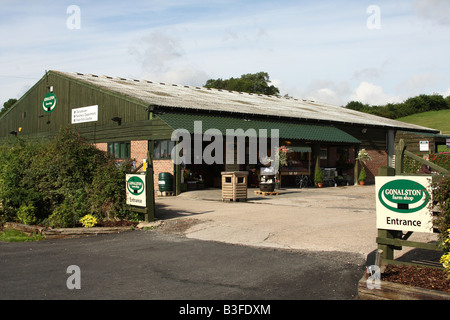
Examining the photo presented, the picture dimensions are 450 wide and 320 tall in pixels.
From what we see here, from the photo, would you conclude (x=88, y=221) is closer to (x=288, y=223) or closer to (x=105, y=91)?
(x=288, y=223)

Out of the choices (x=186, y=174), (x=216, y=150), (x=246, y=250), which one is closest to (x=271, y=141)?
(x=216, y=150)

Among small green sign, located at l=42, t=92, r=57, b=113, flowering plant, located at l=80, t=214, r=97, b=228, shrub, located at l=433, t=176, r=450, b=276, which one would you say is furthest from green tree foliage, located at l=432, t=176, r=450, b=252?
small green sign, located at l=42, t=92, r=57, b=113

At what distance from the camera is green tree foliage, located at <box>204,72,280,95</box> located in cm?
7381

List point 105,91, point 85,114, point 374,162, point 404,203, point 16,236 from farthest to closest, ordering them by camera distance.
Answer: point 374,162
point 85,114
point 105,91
point 16,236
point 404,203

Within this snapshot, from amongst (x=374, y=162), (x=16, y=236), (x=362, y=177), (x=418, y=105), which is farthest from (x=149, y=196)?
(x=418, y=105)

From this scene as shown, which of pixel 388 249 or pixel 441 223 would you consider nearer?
pixel 441 223

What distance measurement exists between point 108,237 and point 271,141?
642 inches

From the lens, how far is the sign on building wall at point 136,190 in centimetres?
1164

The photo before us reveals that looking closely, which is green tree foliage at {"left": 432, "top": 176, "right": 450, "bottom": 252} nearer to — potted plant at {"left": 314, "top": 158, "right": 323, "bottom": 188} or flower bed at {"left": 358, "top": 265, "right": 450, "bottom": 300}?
flower bed at {"left": 358, "top": 265, "right": 450, "bottom": 300}

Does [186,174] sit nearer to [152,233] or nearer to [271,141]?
[271,141]

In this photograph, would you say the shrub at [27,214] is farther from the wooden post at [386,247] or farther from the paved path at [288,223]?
the wooden post at [386,247]

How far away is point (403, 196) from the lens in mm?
5730

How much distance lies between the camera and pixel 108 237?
10.1 metres

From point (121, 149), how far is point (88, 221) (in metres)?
14.4
